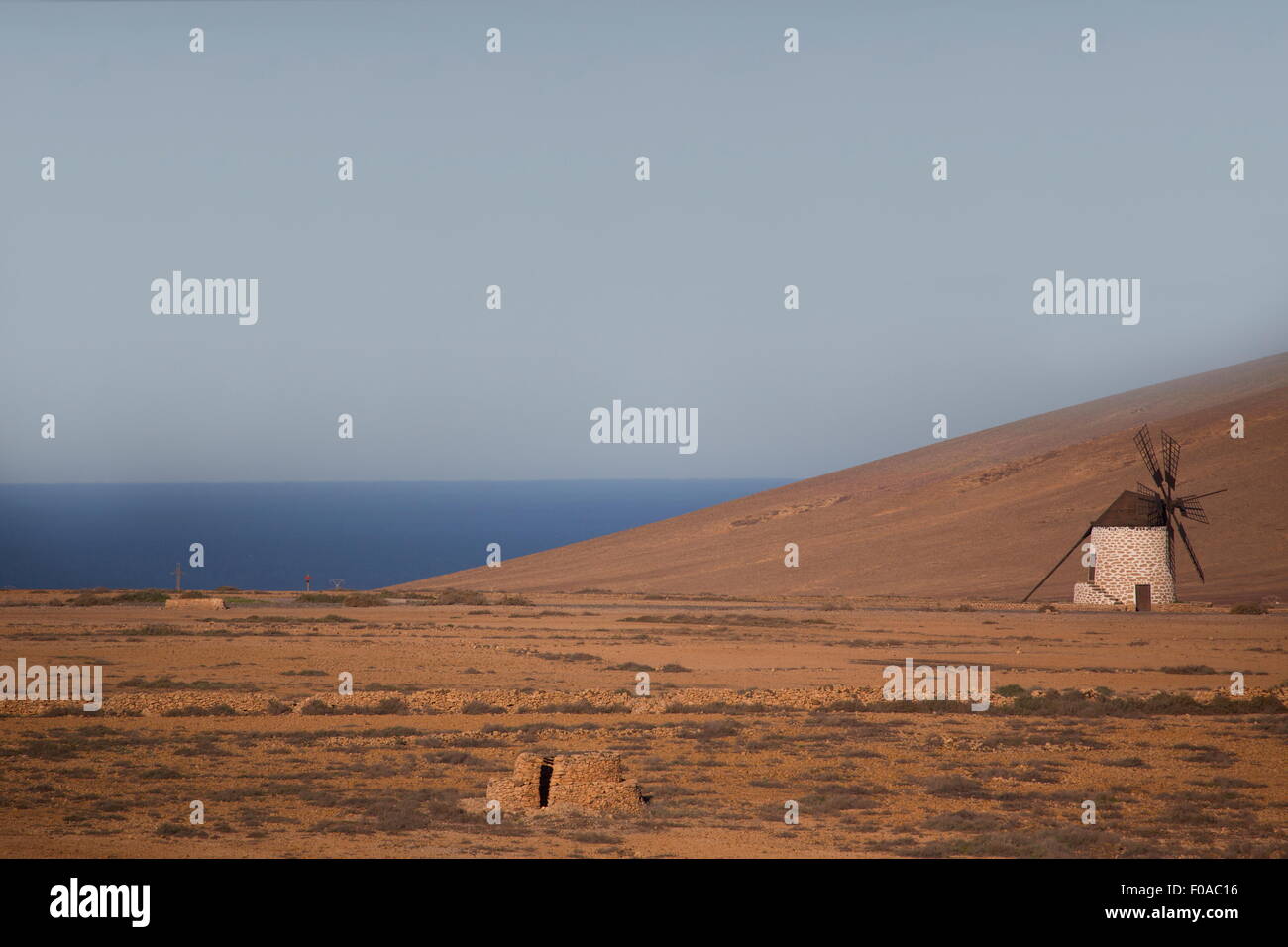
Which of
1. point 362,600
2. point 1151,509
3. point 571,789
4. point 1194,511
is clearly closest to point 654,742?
point 571,789

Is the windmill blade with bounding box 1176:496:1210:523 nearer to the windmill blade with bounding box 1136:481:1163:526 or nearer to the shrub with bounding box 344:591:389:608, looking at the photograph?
the windmill blade with bounding box 1136:481:1163:526

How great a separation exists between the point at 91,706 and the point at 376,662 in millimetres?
9976

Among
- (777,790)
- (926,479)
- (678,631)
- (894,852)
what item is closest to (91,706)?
(777,790)

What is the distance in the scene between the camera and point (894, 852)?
1284cm

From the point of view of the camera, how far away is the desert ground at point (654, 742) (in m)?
13.6

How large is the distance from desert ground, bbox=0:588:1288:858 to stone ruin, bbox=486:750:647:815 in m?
0.25

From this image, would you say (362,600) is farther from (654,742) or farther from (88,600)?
(654,742)

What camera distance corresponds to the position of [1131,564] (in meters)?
51.2

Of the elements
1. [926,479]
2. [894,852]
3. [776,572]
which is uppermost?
[926,479]

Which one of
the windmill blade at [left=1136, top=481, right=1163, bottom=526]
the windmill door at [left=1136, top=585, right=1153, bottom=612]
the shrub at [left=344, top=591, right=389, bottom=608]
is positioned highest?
the windmill blade at [left=1136, top=481, right=1163, bottom=526]

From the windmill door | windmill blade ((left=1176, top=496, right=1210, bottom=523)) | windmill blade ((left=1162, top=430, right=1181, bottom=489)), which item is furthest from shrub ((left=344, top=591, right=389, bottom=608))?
windmill blade ((left=1176, top=496, right=1210, bottom=523))

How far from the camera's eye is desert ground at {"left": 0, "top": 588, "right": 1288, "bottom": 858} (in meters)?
13.6

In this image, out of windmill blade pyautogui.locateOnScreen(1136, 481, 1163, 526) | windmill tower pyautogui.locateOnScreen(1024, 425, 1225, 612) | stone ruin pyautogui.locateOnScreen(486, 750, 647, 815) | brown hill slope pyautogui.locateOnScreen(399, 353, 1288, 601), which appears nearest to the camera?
stone ruin pyautogui.locateOnScreen(486, 750, 647, 815)
